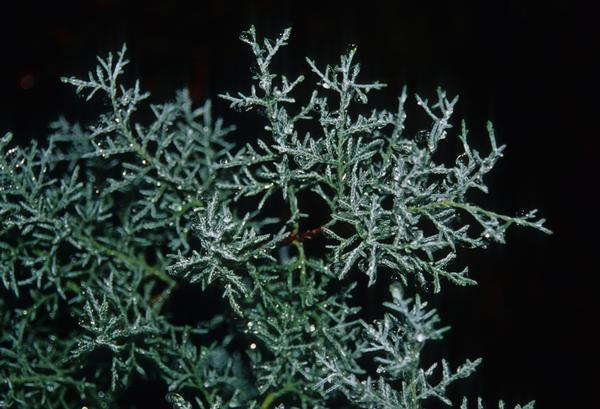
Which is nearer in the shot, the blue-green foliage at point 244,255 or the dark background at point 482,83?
the blue-green foliage at point 244,255

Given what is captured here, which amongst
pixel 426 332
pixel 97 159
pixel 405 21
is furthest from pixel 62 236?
pixel 405 21

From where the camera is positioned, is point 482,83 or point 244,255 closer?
point 244,255

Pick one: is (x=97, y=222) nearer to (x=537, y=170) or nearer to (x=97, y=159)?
(x=97, y=159)

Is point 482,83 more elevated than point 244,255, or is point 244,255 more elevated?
point 482,83

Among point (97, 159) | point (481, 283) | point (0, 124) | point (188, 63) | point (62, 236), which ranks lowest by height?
point (481, 283)
